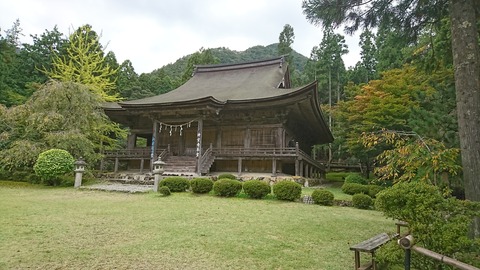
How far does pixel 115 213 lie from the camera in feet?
25.3

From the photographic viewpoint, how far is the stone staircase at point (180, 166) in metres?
16.3

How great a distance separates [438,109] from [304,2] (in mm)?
5192

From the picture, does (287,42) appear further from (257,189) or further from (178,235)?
(178,235)

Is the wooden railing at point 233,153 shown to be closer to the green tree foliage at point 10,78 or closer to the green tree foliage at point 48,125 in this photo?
the green tree foliage at point 48,125

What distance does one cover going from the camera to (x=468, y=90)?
4883 mm

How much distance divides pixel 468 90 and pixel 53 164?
1520 cm

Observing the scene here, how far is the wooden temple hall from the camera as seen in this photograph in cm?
1656

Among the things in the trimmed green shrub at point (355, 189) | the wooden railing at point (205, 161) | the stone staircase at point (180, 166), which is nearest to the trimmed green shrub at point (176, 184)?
the stone staircase at point (180, 166)

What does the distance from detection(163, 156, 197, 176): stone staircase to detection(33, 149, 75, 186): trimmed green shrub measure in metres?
4.75

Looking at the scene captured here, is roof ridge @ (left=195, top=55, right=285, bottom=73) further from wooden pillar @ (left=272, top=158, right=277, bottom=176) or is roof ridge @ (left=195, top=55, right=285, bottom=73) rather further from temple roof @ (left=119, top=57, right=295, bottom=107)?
wooden pillar @ (left=272, top=158, right=277, bottom=176)

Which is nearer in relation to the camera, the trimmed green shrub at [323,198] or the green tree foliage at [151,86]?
the trimmed green shrub at [323,198]

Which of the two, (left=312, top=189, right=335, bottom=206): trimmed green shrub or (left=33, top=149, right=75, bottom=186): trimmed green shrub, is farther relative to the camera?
(left=33, top=149, right=75, bottom=186): trimmed green shrub

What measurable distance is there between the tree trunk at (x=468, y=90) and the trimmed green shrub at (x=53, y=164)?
1486 centimetres

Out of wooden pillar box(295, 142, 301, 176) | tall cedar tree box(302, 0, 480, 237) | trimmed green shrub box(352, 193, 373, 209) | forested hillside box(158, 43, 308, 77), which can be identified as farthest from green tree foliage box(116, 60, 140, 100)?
tall cedar tree box(302, 0, 480, 237)
